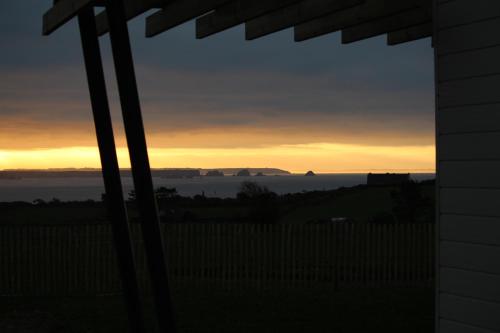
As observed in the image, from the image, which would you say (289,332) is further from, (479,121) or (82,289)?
(82,289)

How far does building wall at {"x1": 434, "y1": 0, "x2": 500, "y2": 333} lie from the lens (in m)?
3.04

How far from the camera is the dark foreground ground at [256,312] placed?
7.90m

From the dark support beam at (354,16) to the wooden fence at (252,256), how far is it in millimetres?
8050

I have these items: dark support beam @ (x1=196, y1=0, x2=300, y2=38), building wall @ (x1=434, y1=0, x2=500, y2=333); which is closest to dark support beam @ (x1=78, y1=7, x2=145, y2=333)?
dark support beam @ (x1=196, y1=0, x2=300, y2=38)

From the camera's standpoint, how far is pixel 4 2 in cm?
407

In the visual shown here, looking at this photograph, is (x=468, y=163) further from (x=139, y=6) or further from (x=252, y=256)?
(x=252, y=256)

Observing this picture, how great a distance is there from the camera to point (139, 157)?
2.98 meters

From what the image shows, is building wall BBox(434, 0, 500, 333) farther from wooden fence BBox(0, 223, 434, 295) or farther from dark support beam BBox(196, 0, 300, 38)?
wooden fence BBox(0, 223, 434, 295)

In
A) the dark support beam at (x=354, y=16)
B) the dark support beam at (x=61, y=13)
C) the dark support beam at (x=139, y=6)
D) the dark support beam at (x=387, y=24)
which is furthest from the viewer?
the dark support beam at (x=387, y=24)

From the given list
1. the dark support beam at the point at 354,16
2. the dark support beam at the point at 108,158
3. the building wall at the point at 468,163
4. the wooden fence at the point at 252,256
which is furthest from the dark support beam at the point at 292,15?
the wooden fence at the point at 252,256

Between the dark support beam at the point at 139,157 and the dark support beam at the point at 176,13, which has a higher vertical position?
the dark support beam at the point at 176,13

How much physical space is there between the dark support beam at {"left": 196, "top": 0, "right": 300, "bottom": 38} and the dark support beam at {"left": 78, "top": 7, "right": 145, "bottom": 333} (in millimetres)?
1115

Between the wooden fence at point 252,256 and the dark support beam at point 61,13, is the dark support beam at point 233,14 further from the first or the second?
the wooden fence at point 252,256

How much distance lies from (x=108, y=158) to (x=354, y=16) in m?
2.08
